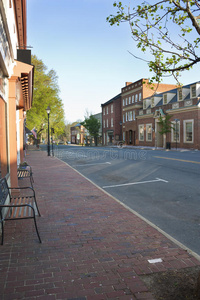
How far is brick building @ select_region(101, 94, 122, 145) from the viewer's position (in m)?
57.5

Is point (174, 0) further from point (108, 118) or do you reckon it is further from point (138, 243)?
point (108, 118)

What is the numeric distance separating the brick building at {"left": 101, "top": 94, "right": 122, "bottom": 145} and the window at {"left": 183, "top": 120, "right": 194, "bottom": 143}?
2219cm

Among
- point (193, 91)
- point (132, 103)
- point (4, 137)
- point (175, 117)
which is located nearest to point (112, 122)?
point (132, 103)

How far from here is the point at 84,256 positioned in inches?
149

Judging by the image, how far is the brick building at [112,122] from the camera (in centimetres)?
5748

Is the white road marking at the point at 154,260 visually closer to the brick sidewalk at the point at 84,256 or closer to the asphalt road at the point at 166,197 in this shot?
the brick sidewalk at the point at 84,256

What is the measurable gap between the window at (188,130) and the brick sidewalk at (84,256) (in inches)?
1124

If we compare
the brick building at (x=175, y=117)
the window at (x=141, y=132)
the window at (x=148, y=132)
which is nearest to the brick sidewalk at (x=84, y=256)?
the brick building at (x=175, y=117)

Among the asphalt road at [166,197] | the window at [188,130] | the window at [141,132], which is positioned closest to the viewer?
the asphalt road at [166,197]

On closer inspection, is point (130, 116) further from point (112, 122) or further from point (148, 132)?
point (112, 122)

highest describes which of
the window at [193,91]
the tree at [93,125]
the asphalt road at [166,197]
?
the window at [193,91]

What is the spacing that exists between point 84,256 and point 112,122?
56.2m

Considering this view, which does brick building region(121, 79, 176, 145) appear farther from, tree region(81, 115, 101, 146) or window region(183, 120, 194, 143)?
window region(183, 120, 194, 143)

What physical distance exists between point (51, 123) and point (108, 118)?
61.5 feet
